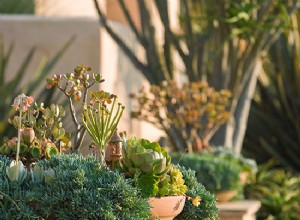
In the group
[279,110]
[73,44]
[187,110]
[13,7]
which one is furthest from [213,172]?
[13,7]

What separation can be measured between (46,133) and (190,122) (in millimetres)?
5231

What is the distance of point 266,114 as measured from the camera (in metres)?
13.6

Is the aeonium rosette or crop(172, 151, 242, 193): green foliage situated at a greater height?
the aeonium rosette

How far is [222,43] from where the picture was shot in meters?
10.3

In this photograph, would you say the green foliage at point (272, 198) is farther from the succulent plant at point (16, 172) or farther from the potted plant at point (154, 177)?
the succulent plant at point (16, 172)

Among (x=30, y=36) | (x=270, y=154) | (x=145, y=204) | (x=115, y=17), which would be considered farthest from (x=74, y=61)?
(x=145, y=204)

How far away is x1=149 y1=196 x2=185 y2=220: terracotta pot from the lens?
383 cm

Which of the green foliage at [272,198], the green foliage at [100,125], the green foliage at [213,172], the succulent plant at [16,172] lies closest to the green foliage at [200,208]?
the green foliage at [100,125]

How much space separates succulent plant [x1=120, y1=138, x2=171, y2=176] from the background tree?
5.85 meters

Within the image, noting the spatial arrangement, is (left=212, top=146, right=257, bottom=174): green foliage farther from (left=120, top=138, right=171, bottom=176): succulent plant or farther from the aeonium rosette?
(left=120, top=138, right=171, bottom=176): succulent plant

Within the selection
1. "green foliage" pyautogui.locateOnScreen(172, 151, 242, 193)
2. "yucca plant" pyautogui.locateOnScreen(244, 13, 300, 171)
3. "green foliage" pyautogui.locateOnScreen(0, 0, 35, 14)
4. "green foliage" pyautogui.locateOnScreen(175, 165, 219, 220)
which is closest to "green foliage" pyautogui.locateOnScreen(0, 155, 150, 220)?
"green foliage" pyautogui.locateOnScreen(175, 165, 219, 220)

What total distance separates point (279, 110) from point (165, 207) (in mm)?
9889

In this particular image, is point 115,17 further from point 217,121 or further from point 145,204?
point 145,204

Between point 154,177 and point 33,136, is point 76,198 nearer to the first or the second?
point 154,177
